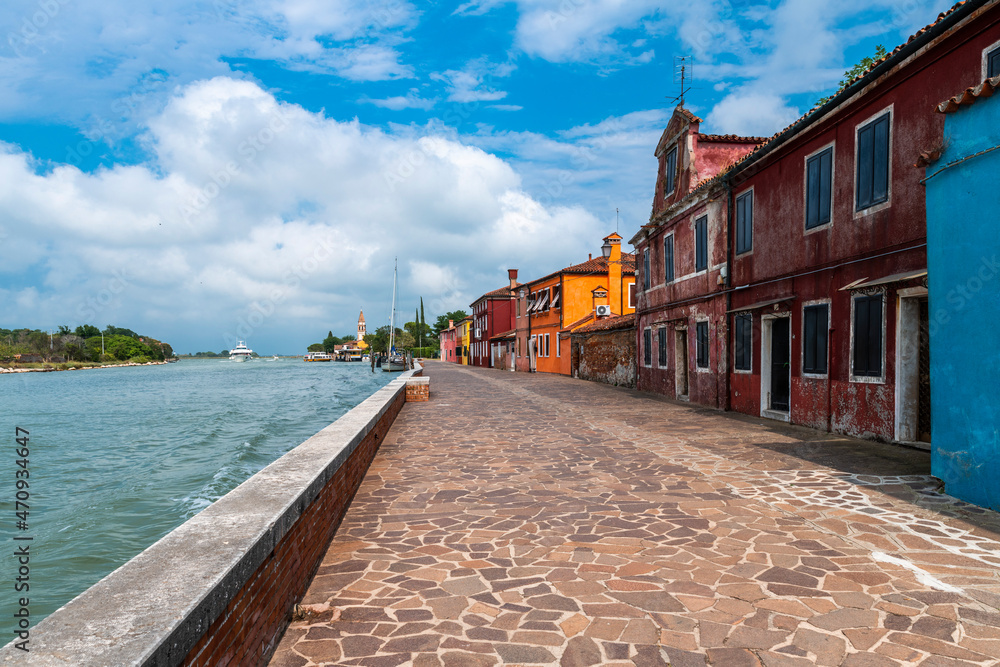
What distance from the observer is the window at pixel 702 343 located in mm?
14758

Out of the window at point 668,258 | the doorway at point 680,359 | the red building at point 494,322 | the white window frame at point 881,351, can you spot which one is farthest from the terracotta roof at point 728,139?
the red building at point 494,322

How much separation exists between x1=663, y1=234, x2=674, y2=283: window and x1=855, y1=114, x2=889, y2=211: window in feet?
25.7

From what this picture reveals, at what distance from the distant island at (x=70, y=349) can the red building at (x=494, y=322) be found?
72.4 m

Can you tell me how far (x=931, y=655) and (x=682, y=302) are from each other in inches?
547

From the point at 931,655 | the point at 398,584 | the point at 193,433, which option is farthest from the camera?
the point at 193,433

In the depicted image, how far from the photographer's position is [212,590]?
2.16m

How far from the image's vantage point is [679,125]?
16.5 m

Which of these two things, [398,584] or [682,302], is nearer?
[398,584]

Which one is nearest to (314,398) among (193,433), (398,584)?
(193,433)

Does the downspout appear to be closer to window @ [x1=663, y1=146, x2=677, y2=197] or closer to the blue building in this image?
window @ [x1=663, y1=146, x2=677, y2=197]

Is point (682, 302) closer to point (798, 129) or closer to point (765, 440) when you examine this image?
point (798, 129)

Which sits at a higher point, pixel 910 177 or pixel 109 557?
pixel 910 177

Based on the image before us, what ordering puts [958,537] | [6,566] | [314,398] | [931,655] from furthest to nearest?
[314,398], [6,566], [958,537], [931,655]

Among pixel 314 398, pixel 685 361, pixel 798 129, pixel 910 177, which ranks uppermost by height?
pixel 798 129
